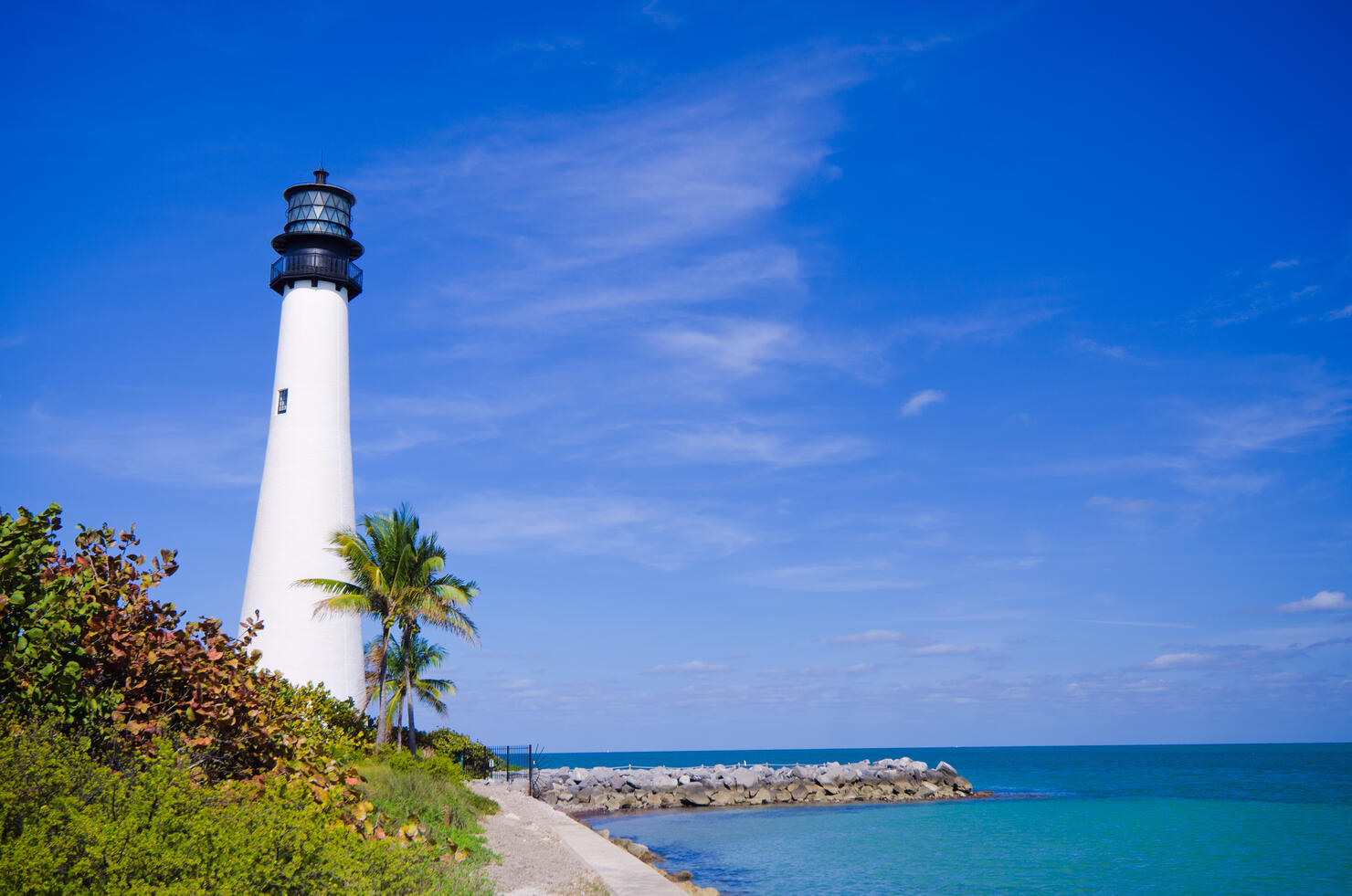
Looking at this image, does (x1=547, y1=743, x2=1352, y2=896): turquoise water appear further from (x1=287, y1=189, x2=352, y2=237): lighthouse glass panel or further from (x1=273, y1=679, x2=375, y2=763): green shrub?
(x1=287, y1=189, x2=352, y2=237): lighthouse glass panel

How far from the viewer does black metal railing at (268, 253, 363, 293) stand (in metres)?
28.4

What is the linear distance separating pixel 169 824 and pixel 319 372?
913 inches

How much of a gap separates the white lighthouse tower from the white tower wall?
26mm

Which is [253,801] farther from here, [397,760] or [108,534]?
[397,760]

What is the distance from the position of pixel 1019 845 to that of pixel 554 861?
23237mm

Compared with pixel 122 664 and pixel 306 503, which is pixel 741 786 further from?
pixel 122 664

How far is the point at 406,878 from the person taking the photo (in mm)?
7039

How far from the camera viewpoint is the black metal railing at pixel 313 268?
2838cm

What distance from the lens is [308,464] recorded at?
87.6 feet

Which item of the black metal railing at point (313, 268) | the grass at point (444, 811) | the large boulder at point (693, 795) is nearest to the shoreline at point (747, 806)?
the large boulder at point (693, 795)

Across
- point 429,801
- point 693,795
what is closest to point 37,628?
point 429,801

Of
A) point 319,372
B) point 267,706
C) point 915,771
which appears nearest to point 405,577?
point 319,372

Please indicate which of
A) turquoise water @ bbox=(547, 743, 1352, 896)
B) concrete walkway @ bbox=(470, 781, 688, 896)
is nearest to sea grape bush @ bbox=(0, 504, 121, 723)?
concrete walkway @ bbox=(470, 781, 688, 896)

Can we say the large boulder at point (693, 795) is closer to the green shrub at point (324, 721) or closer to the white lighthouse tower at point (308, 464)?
the green shrub at point (324, 721)
